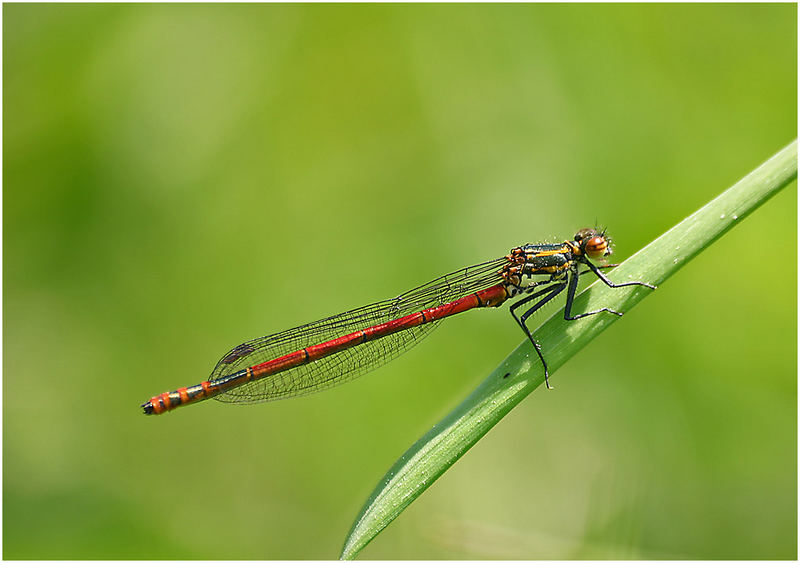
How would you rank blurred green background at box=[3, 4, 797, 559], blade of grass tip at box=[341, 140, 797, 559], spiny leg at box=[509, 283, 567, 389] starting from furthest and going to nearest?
blurred green background at box=[3, 4, 797, 559] → spiny leg at box=[509, 283, 567, 389] → blade of grass tip at box=[341, 140, 797, 559]

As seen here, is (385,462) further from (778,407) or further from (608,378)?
(778,407)

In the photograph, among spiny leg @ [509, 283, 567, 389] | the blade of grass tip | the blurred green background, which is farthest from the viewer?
the blurred green background

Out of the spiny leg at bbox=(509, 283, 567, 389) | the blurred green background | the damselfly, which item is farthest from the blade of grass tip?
the blurred green background

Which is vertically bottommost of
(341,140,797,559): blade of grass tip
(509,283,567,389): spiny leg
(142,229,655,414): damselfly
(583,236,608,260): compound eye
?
(341,140,797,559): blade of grass tip

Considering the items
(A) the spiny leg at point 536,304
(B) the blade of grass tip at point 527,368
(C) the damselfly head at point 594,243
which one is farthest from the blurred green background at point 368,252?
(B) the blade of grass tip at point 527,368

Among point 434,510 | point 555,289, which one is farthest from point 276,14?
point 434,510

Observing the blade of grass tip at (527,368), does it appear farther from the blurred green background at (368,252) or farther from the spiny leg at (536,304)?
the blurred green background at (368,252)

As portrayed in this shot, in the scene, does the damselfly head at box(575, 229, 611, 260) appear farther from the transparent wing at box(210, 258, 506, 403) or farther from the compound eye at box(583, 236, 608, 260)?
the transparent wing at box(210, 258, 506, 403)
